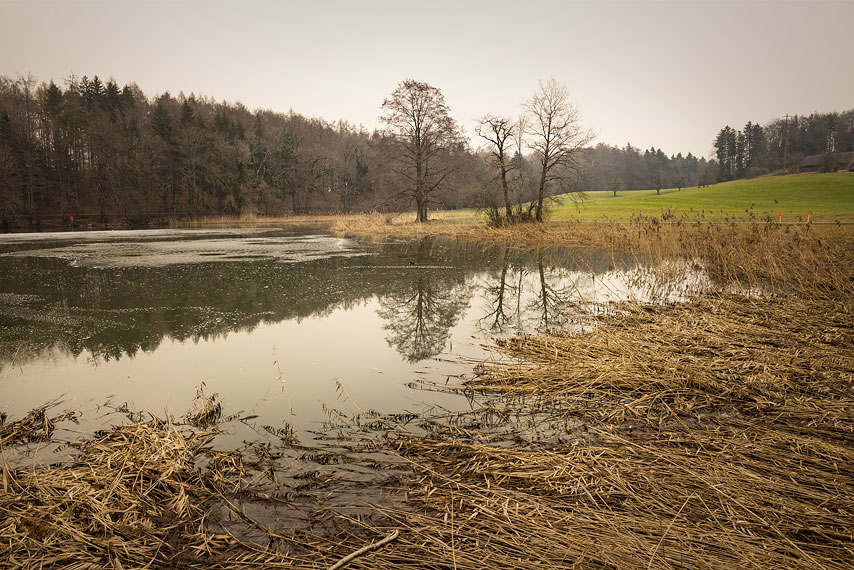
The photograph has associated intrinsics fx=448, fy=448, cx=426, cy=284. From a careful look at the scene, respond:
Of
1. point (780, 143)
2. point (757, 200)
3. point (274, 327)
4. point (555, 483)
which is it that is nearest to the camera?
point (555, 483)

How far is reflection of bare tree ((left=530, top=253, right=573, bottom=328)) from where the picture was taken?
7.91 m

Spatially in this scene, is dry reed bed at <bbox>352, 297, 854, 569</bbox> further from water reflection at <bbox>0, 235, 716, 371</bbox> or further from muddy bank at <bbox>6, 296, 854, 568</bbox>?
water reflection at <bbox>0, 235, 716, 371</bbox>

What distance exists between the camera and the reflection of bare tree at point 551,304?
7910mm

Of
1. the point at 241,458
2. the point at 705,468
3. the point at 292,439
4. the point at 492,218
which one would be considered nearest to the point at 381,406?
the point at 292,439

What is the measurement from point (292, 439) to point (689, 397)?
12.5 ft

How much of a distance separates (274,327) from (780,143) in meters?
110

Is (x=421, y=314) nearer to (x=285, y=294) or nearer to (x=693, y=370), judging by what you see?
(x=285, y=294)

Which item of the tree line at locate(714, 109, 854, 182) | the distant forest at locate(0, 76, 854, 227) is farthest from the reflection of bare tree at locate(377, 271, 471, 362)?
the tree line at locate(714, 109, 854, 182)

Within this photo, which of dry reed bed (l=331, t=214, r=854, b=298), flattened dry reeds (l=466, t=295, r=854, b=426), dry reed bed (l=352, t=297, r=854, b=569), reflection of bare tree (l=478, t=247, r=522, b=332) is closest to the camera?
dry reed bed (l=352, t=297, r=854, b=569)

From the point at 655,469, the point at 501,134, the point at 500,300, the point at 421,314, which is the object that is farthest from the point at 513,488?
the point at 501,134

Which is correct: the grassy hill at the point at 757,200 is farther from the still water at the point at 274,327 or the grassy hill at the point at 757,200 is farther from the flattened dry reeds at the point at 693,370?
the flattened dry reeds at the point at 693,370

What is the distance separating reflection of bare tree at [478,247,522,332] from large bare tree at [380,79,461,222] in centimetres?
2112

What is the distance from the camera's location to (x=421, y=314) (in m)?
8.45

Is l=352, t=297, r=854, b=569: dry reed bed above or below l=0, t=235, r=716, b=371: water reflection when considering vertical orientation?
below
